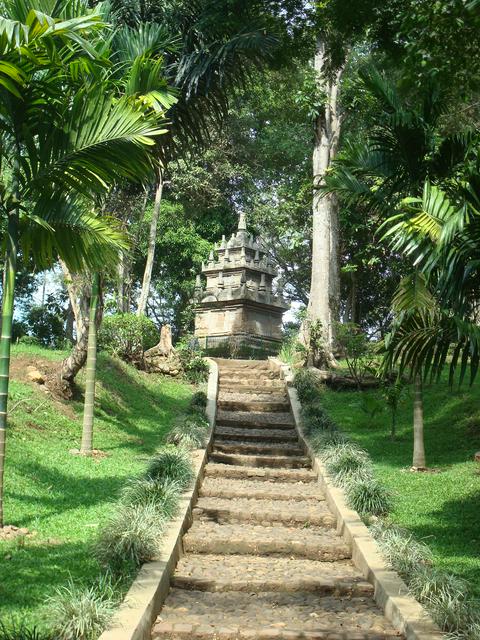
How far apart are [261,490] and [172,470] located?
1.38 m

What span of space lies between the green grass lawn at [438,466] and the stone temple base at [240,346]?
5823 mm

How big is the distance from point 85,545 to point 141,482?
125 cm

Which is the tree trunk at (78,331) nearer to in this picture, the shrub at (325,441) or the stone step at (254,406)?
the stone step at (254,406)

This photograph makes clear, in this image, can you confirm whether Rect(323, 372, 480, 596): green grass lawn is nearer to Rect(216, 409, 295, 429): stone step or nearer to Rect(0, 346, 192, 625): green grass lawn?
Rect(216, 409, 295, 429): stone step

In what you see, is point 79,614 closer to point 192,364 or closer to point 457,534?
point 457,534

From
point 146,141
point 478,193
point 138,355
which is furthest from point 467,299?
point 138,355

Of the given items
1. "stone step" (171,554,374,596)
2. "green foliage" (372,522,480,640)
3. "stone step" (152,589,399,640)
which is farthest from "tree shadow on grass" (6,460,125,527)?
"green foliage" (372,522,480,640)

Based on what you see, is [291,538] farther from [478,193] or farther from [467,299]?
[478,193]

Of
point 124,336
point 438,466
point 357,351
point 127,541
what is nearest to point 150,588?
point 127,541

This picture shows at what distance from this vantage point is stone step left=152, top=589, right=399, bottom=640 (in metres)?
4.84

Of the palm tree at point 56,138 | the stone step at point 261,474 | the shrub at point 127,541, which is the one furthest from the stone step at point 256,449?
the palm tree at point 56,138

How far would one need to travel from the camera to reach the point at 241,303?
2277 cm

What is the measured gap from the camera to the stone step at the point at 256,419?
41.0 feet

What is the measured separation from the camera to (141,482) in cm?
727
